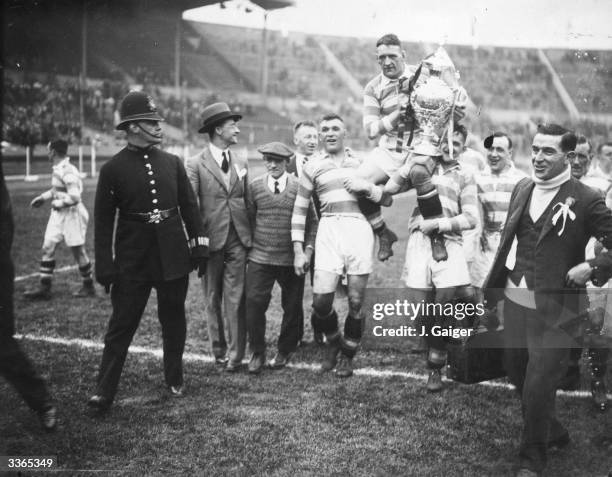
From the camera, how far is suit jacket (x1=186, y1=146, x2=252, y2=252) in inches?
195

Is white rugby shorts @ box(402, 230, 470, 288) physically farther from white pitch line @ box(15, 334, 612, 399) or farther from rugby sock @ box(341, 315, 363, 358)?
white pitch line @ box(15, 334, 612, 399)

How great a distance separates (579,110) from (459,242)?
25165 mm

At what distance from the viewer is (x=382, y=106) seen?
4.92 metres

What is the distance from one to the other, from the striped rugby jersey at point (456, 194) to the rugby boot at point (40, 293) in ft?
14.6

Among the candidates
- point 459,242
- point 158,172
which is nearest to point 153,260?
point 158,172

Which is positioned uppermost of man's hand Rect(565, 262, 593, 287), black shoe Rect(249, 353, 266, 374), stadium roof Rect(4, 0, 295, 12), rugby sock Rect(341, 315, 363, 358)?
stadium roof Rect(4, 0, 295, 12)

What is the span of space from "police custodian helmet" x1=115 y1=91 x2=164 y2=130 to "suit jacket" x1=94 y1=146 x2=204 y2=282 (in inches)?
7.8

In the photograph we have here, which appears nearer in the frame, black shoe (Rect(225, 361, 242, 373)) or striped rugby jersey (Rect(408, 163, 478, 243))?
striped rugby jersey (Rect(408, 163, 478, 243))

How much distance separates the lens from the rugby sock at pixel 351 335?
4746mm

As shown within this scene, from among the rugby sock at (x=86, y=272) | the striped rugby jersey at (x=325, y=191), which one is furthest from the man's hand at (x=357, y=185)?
the rugby sock at (x=86, y=272)

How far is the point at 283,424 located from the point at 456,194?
2021mm

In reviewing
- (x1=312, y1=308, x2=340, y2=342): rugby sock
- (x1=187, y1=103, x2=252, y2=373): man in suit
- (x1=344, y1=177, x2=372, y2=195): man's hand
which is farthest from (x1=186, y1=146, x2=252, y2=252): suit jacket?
(x1=344, y1=177, x2=372, y2=195): man's hand

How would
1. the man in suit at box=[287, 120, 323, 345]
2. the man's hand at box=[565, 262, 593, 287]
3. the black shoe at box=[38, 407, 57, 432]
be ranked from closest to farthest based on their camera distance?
1. the man's hand at box=[565, 262, 593, 287]
2. the black shoe at box=[38, 407, 57, 432]
3. the man in suit at box=[287, 120, 323, 345]

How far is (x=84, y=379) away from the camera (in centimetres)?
467
